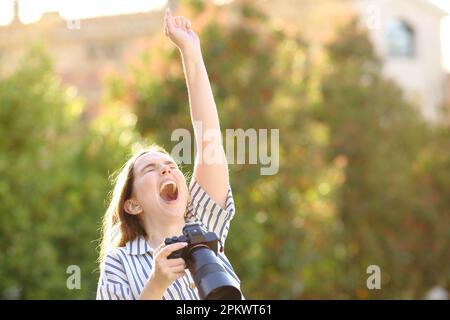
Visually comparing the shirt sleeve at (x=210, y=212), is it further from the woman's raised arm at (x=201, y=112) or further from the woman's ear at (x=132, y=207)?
the woman's ear at (x=132, y=207)

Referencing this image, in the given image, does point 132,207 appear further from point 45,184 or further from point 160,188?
point 45,184

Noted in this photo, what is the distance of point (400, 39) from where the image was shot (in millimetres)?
40438

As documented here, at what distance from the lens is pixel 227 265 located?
9.36ft

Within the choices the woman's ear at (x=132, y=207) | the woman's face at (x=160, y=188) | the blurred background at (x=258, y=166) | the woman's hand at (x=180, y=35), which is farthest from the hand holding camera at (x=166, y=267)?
the blurred background at (x=258, y=166)

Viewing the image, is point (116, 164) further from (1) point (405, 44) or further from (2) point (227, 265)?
(1) point (405, 44)

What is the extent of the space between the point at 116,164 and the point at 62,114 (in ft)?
3.25

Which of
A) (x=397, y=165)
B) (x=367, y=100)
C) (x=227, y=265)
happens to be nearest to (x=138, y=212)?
→ (x=227, y=265)

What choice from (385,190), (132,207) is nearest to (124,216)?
(132,207)

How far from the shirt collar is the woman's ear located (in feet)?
0.31

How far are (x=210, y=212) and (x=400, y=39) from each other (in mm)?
38364

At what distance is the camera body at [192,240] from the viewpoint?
2523 millimetres

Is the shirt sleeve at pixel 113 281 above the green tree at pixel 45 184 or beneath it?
beneath

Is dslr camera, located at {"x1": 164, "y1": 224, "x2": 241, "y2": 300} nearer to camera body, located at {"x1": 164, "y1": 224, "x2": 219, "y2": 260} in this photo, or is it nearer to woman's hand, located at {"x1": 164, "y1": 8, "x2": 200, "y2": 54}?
camera body, located at {"x1": 164, "y1": 224, "x2": 219, "y2": 260}

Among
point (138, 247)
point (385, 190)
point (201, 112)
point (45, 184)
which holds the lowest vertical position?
point (138, 247)
